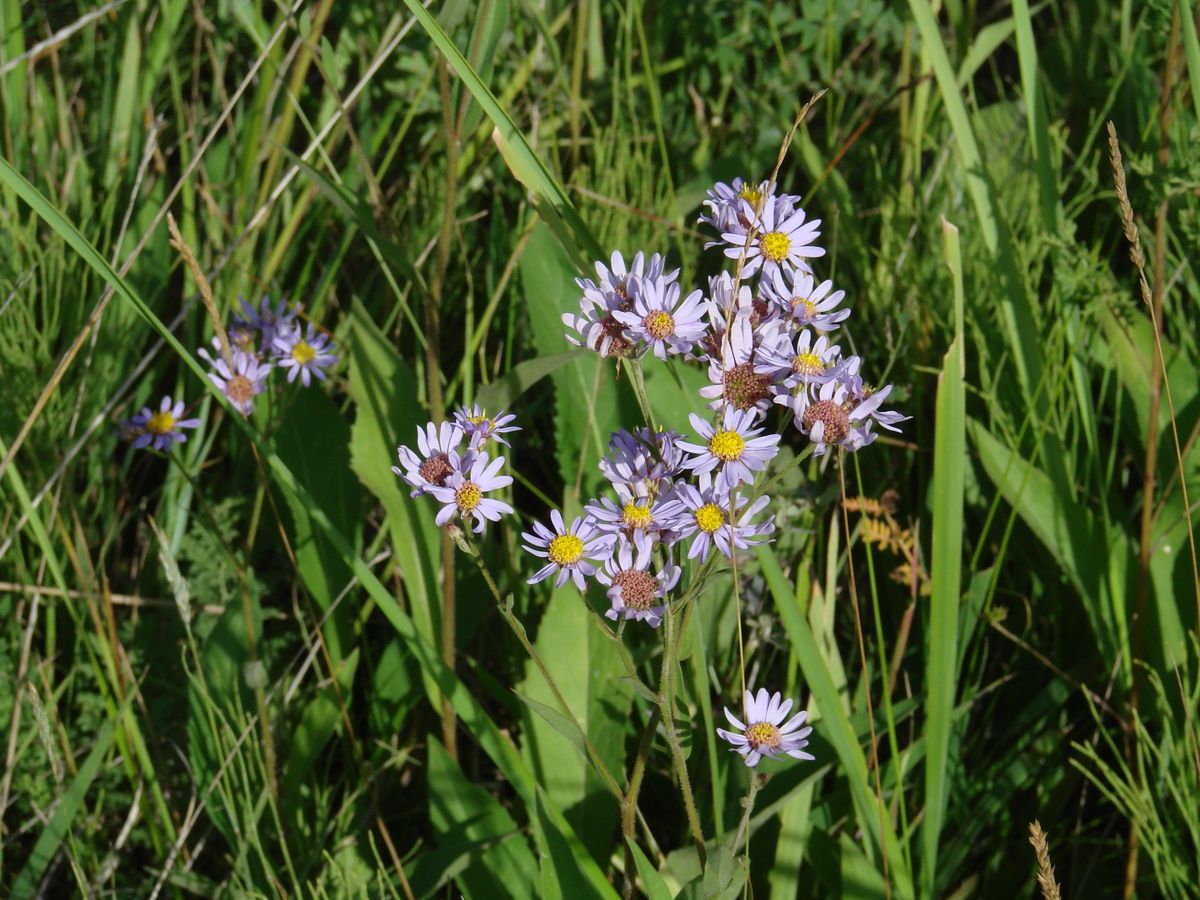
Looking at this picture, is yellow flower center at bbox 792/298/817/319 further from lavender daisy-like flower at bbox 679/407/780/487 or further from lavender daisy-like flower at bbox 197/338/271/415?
lavender daisy-like flower at bbox 197/338/271/415

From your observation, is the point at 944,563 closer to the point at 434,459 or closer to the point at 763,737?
the point at 763,737

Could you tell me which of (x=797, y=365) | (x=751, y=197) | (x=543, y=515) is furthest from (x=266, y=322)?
(x=797, y=365)

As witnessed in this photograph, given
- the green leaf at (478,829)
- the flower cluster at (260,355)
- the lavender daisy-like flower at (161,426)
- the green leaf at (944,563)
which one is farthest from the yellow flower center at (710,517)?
the lavender daisy-like flower at (161,426)

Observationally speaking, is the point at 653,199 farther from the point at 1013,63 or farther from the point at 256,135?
the point at 1013,63

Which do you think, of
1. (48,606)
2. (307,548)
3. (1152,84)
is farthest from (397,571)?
(1152,84)

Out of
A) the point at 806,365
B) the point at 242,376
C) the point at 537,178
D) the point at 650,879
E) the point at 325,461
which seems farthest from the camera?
the point at 325,461

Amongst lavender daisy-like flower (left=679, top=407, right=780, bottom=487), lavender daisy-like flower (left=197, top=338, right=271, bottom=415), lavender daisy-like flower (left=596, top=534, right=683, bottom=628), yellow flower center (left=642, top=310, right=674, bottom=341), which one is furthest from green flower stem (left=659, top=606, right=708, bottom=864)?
lavender daisy-like flower (left=197, top=338, right=271, bottom=415)
